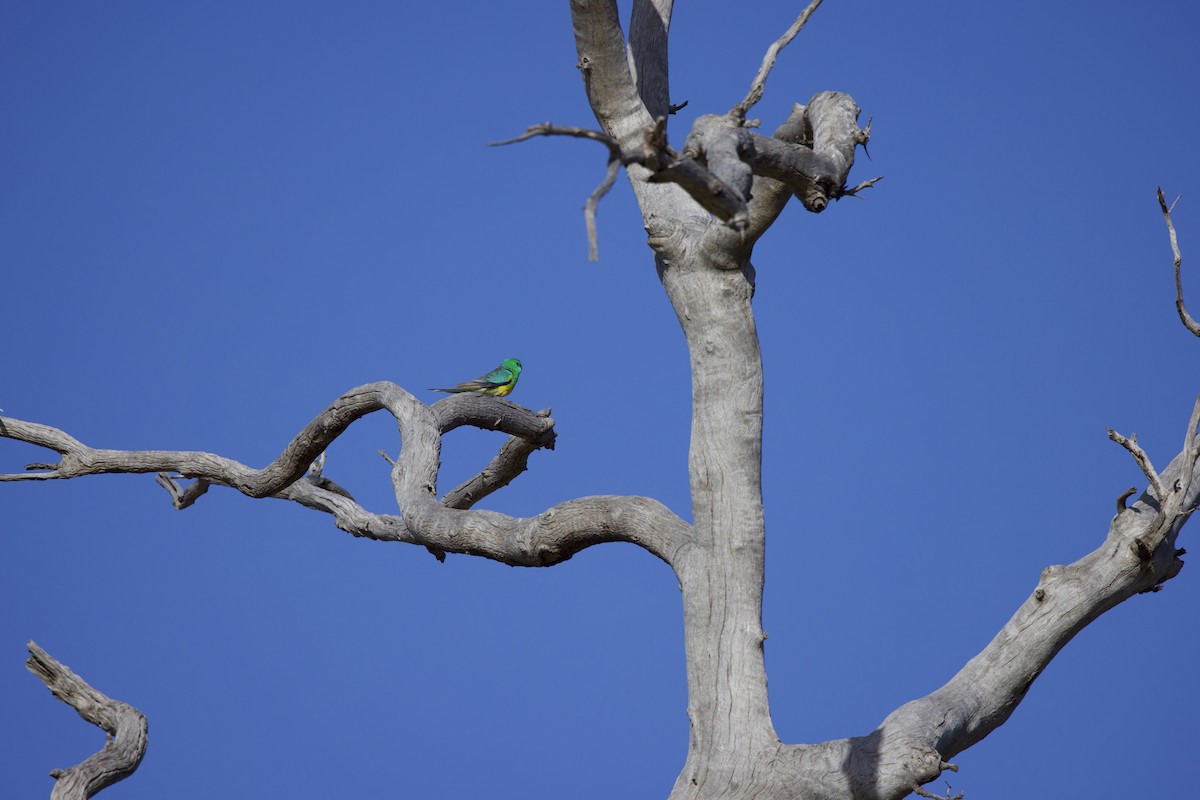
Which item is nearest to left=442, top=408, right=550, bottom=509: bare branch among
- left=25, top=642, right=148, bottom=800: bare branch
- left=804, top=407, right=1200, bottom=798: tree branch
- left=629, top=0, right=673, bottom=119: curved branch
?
left=629, top=0, right=673, bottom=119: curved branch

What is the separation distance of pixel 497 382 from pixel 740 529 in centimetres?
208

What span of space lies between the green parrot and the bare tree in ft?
3.58

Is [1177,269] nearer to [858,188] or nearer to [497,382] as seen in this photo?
[858,188]

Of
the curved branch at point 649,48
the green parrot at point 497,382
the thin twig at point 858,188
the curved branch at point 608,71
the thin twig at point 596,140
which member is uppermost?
the curved branch at point 649,48

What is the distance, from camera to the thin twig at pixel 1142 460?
3.90 metres

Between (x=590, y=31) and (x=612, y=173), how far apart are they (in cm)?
195

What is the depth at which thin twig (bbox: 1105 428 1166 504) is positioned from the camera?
390 centimetres

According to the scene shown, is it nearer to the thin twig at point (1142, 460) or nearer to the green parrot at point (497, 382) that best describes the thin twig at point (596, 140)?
the thin twig at point (1142, 460)

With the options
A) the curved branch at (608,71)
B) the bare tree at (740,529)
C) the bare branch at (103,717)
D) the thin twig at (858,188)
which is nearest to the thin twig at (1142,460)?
the bare tree at (740,529)

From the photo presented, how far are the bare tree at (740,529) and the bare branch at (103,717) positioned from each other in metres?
1.23

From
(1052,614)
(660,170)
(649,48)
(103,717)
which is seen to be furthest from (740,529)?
(103,717)

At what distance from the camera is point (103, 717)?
4.33m

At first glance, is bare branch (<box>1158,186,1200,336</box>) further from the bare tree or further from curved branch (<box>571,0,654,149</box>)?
curved branch (<box>571,0,654,149</box>)

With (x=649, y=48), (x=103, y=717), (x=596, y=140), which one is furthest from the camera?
(x=649, y=48)
